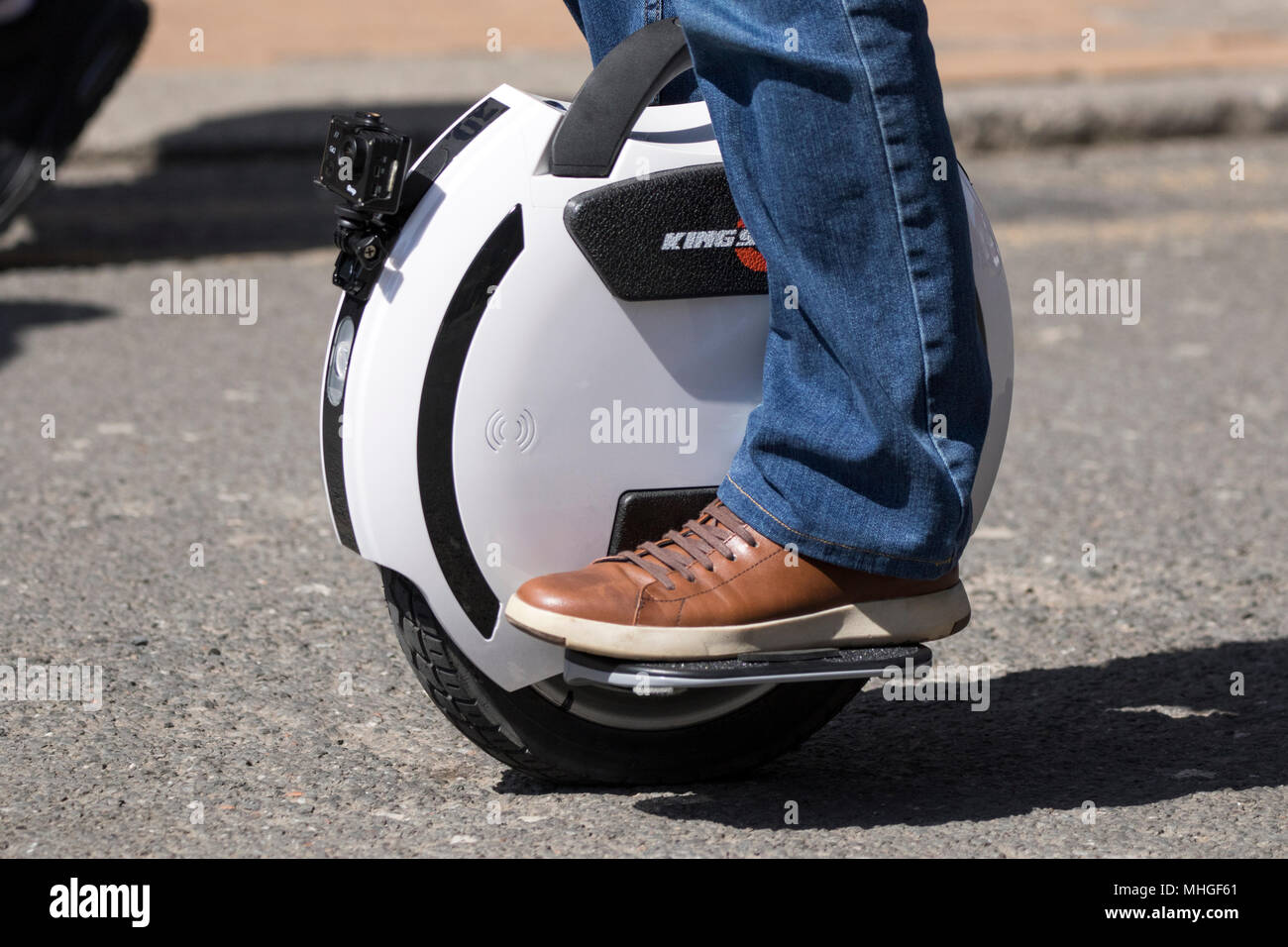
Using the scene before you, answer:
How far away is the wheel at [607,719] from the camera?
1.91m

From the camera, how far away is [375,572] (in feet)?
9.36

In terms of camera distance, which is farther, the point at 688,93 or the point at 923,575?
the point at 688,93

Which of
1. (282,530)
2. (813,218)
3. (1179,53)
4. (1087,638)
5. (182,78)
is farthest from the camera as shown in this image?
(1179,53)

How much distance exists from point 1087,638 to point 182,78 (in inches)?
229

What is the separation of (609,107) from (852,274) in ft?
1.13

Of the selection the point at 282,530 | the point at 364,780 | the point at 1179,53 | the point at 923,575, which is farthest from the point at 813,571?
the point at 1179,53

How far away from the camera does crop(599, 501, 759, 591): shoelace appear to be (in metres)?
1.85

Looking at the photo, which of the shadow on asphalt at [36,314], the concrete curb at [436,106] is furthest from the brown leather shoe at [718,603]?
the concrete curb at [436,106]

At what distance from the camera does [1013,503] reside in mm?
3268

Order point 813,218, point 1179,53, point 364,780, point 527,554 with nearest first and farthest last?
point 813,218
point 527,554
point 364,780
point 1179,53

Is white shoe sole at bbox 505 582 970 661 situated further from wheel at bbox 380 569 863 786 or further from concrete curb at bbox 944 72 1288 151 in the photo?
concrete curb at bbox 944 72 1288 151

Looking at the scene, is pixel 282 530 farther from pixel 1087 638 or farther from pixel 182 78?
pixel 182 78

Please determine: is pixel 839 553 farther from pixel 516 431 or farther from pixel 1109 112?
pixel 1109 112
